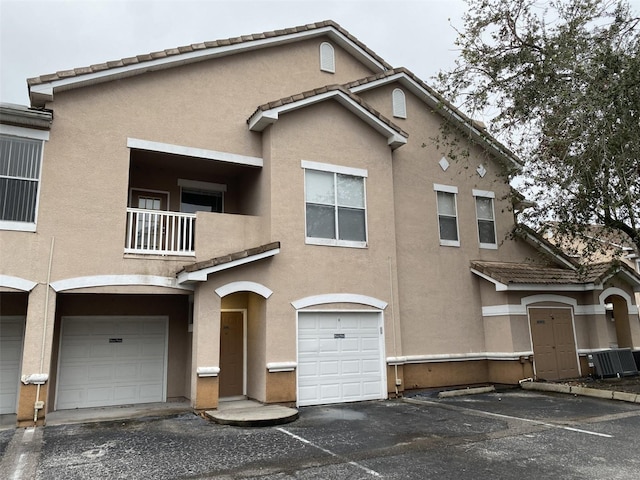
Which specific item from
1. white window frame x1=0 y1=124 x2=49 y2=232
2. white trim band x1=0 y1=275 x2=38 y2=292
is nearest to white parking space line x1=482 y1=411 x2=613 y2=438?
white trim band x1=0 y1=275 x2=38 y2=292

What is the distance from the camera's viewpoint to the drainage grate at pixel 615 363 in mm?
14336

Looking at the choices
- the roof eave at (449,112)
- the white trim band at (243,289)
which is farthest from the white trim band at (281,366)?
the roof eave at (449,112)

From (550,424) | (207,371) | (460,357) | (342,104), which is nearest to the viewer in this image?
(550,424)

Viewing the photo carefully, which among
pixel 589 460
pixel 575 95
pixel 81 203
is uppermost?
pixel 575 95

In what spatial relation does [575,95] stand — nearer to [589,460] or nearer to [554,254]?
[554,254]

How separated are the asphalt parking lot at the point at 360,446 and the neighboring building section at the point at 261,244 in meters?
1.72

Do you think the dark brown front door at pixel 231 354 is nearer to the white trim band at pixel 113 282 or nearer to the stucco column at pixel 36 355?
the white trim band at pixel 113 282

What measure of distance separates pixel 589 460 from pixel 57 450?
8115 millimetres

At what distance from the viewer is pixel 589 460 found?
6.82 m

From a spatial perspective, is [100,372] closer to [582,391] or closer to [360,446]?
[360,446]

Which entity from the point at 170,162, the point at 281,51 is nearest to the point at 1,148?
the point at 170,162

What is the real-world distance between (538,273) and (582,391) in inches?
150

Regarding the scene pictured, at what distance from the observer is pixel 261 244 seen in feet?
39.0

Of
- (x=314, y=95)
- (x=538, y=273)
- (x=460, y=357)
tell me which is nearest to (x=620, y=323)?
(x=538, y=273)
